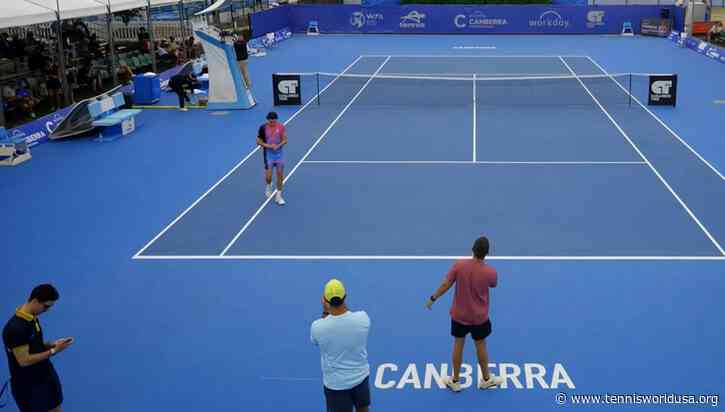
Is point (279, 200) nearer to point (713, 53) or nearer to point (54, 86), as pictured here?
point (54, 86)

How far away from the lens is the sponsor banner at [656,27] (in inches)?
1736

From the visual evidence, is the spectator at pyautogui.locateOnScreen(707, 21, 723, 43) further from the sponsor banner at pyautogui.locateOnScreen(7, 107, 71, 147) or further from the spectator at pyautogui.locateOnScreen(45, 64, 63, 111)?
the sponsor banner at pyautogui.locateOnScreen(7, 107, 71, 147)

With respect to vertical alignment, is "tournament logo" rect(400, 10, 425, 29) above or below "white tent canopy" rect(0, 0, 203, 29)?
below

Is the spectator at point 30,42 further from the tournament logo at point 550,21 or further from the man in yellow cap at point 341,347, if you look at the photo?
the tournament logo at point 550,21

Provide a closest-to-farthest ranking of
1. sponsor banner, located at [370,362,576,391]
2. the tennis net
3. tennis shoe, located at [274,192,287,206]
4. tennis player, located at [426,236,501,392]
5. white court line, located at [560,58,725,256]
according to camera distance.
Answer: tennis player, located at [426,236,501,392]
sponsor banner, located at [370,362,576,391]
white court line, located at [560,58,725,256]
tennis shoe, located at [274,192,287,206]
the tennis net

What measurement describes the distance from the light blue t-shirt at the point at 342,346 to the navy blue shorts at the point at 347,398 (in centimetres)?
7

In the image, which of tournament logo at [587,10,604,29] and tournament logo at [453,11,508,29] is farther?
A: tournament logo at [453,11,508,29]

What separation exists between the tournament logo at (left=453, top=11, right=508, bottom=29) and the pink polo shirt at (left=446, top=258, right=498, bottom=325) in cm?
4078

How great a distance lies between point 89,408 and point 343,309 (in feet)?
11.6

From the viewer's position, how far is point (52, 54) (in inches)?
1049

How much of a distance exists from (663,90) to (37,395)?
2132cm

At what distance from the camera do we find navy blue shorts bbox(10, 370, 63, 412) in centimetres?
704

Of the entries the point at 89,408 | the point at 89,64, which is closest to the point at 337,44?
the point at 89,64

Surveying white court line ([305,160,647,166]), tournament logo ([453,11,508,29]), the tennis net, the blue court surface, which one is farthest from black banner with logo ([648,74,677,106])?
tournament logo ([453,11,508,29])
